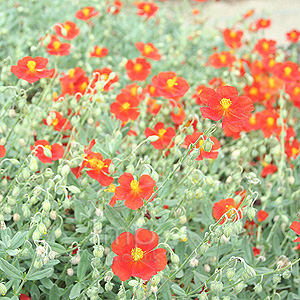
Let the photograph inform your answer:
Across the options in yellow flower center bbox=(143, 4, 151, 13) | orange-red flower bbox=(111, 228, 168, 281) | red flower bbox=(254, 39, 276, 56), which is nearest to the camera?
orange-red flower bbox=(111, 228, 168, 281)

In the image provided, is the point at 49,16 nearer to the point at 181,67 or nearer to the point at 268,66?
the point at 181,67

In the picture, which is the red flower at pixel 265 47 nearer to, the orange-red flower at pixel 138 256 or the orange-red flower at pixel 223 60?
the orange-red flower at pixel 223 60

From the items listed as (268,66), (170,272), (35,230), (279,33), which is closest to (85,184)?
(35,230)

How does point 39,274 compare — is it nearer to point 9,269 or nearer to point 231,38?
point 9,269

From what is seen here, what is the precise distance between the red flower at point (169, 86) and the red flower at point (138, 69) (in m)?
0.36

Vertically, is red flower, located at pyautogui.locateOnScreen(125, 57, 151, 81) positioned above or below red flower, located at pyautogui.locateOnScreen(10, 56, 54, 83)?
below

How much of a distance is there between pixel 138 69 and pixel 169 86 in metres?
0.48

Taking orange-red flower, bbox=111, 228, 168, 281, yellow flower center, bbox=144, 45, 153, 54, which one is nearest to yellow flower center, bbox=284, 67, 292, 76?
yellow flower center, bbox=144, 45, 153, 54

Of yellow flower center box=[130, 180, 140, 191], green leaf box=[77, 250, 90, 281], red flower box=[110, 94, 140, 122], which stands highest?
yellow flower center box=[130, 180, 140, 191]

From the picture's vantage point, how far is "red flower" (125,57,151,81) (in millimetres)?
2529

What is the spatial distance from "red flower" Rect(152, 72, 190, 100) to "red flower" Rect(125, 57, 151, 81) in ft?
1.18

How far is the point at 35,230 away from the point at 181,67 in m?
2.60

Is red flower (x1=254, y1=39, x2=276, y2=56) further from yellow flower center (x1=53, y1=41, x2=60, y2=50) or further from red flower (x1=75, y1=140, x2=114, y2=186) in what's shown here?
red flower (x1=75, y1=140, x2=114, y2=186)

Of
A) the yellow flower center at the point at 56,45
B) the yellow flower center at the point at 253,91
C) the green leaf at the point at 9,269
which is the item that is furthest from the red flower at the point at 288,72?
the green leaf at the point at 9,269
